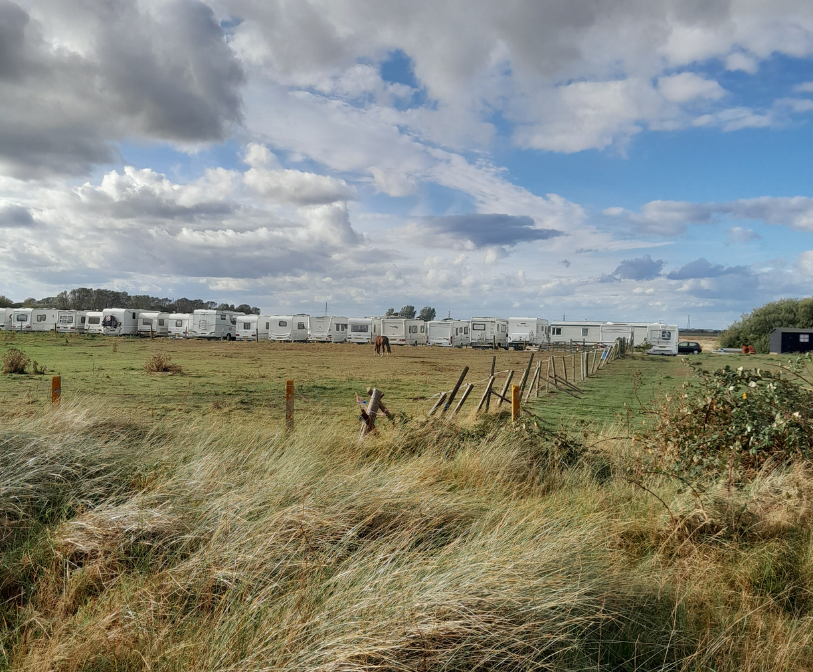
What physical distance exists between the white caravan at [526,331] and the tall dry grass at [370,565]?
39.2 meters

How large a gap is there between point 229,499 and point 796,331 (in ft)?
184

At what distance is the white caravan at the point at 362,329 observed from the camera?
48047mm

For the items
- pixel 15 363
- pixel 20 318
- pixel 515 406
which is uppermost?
pixel 20 318

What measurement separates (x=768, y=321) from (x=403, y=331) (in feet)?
123

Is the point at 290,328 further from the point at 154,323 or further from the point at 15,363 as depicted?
the point at 15,363

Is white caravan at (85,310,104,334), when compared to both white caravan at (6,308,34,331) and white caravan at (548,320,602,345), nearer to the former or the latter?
white caravan at (6,308,34,331)

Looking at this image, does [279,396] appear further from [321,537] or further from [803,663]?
[803,663]

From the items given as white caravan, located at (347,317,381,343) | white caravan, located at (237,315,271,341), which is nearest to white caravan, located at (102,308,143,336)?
white caravan, located at (237,315,271,341)

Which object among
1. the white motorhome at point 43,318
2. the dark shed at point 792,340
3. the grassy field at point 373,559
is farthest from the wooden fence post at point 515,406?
the white motorhome at point 43,318

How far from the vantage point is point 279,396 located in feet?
44.1

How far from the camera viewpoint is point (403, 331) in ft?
154

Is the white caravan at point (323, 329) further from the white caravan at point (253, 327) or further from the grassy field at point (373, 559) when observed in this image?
the grassy field at point (373, 559)

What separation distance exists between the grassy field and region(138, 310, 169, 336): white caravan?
157ft

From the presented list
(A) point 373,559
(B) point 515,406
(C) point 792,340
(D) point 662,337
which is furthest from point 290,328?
(A) point 373,559
